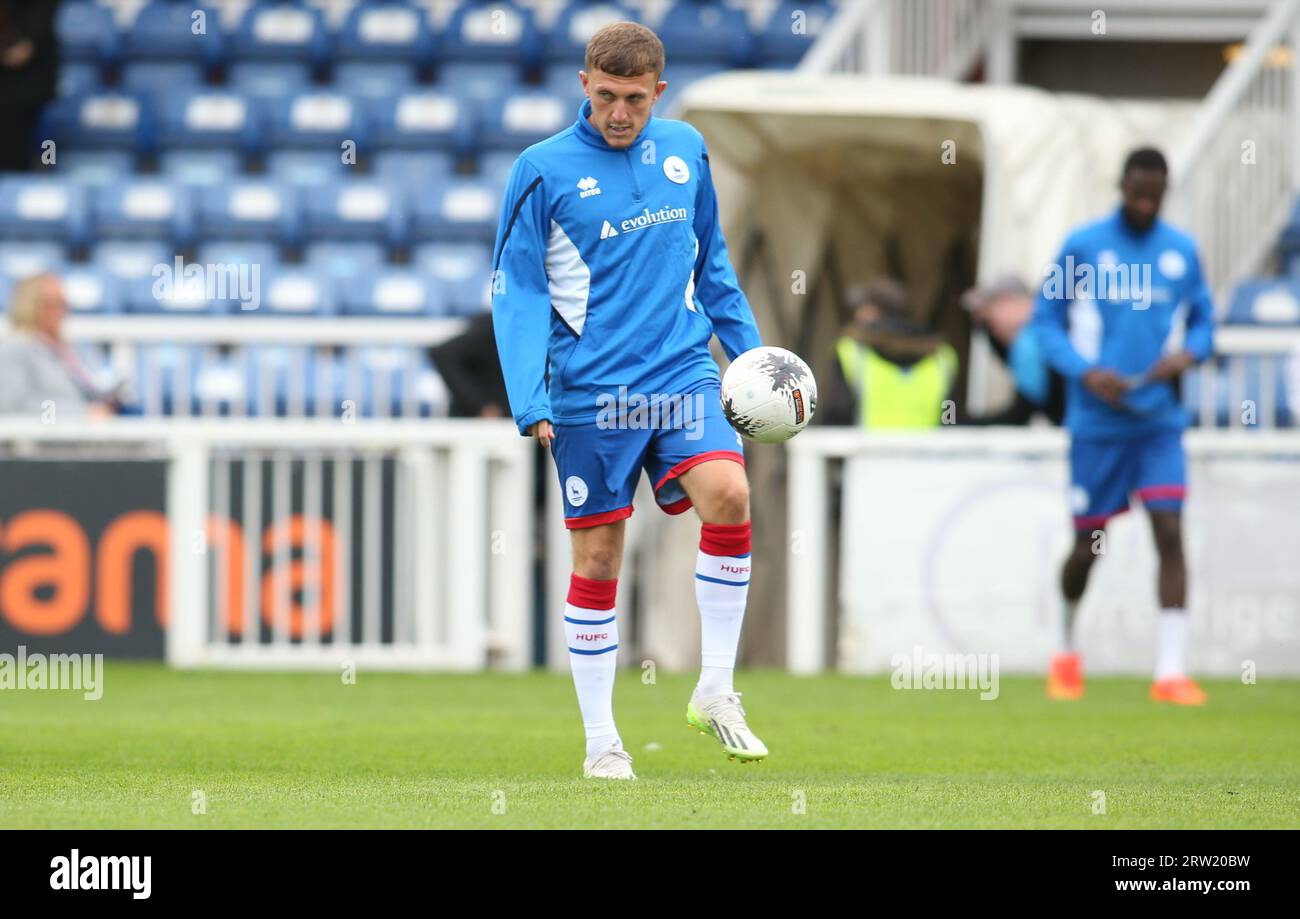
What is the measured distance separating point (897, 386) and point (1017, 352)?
25.9 inches

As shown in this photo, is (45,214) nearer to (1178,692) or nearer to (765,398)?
(1178,692)

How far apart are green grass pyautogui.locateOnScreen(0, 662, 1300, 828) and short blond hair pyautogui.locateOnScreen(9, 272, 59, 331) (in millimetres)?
1825

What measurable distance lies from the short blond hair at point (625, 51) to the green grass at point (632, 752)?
6.06 feet

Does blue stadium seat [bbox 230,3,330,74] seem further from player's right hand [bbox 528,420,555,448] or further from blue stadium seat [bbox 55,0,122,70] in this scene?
player's right hand [bbox 528,420,555,448]

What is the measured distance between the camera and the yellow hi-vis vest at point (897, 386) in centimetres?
1198

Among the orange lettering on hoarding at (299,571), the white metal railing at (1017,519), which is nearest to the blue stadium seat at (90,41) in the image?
the orange lettering on hoarding at (299,571)

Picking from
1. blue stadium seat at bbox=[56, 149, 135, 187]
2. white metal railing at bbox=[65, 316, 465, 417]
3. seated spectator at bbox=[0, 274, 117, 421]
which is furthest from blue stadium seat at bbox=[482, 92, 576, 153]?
seated spectator at bbox=[0, 274, 117, 421]

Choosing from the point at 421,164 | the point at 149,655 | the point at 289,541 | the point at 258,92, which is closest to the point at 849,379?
the point at 289,541

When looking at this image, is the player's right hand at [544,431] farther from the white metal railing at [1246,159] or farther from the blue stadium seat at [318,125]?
the blue stadium seat at [318,125]

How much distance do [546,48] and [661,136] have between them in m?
10.8

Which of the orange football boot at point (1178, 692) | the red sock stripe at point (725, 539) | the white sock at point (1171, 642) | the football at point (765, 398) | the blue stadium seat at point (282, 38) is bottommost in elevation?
the orange football boot at point (1178, 692)

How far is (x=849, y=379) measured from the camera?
39.6ft

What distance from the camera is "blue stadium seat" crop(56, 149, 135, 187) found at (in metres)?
16.1
